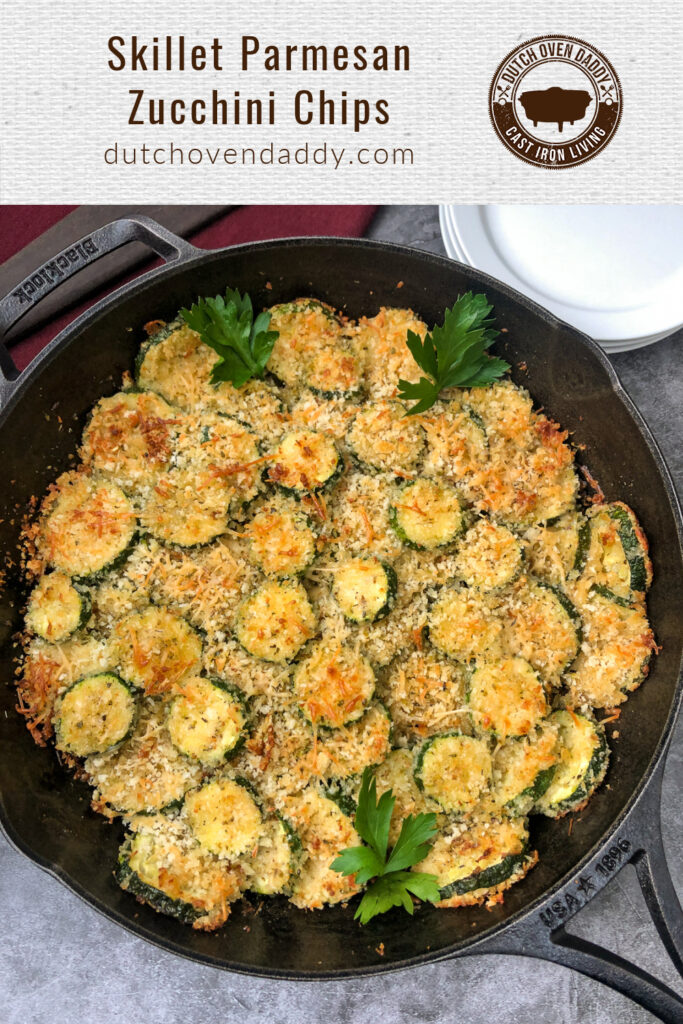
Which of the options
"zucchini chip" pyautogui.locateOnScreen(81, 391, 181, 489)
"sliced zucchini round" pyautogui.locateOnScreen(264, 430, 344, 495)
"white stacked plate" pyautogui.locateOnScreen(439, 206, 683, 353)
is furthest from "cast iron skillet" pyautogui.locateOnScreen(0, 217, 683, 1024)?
"sliced zucchini round" pyautogui.locateOnScreen(264, 430, 344, 495)

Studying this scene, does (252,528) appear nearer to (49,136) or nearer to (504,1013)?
(49,136)

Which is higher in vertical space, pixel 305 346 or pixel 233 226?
pixel 233 226

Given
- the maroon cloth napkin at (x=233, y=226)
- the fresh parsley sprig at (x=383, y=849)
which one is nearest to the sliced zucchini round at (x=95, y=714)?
the fresh parsley sprig at (x=383, y=849)

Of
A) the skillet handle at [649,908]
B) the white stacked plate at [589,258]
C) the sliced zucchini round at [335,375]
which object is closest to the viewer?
the skillet handle at [649,908]

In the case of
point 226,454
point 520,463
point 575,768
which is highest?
point 520,463

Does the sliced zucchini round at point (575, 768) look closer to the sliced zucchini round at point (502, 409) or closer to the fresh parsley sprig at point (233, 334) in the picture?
the sliced zucchini round at point (502, 409)

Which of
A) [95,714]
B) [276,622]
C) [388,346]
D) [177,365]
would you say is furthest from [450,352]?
[95,714]

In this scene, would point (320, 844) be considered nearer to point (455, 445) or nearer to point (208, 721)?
point (208, 721)

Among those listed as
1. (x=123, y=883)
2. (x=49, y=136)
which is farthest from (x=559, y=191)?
(x=123, y=883)
